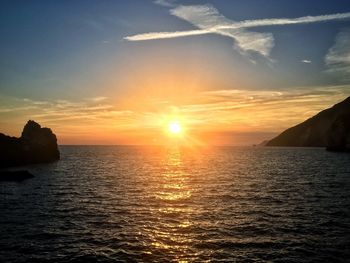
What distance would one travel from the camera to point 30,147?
412 feet

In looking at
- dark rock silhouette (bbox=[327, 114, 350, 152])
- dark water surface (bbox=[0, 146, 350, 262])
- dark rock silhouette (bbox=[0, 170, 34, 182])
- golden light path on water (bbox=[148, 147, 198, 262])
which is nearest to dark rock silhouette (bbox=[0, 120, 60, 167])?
dark rock silhouette (bbox=[0, 170, 34, 182])

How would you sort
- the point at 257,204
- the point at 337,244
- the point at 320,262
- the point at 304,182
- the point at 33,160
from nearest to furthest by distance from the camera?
the point at 320,262
the point at 337,244
the point at 257,204
the point at 304,182
the point at 33,160

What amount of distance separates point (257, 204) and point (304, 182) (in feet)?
90.5

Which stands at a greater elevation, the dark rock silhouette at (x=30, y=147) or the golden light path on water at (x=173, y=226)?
the dark rock silhouette at (x=30, y=147)

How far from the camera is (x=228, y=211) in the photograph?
39344mm

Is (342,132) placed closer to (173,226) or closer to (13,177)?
(13,177)

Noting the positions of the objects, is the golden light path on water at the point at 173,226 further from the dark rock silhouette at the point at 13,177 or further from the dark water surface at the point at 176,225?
the dark rock silhouette at the point at 13,177

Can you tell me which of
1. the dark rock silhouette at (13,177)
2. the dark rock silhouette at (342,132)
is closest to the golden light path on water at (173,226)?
the dark rock silhouette at (13,177)

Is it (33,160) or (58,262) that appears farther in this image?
(33,160)

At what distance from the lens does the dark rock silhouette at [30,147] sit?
10694 centimetres

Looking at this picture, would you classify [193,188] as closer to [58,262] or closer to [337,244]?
[337,244]

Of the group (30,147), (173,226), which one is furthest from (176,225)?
(30,147)

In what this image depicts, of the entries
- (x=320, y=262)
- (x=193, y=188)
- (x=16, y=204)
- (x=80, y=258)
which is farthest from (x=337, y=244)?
(x=16, y=204)

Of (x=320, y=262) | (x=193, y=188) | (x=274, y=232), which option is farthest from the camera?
(x=193, y=188)
